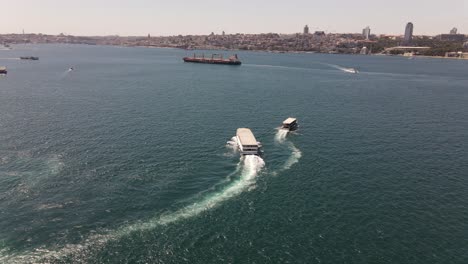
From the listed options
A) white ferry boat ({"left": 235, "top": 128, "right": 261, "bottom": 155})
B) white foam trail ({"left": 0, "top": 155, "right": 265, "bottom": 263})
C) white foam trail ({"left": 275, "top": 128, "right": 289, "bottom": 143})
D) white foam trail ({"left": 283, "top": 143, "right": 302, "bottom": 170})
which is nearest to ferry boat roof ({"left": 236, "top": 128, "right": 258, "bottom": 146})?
white ferry boat ({"left": 235, "top": 128, "right": 261, "bottom": 155})

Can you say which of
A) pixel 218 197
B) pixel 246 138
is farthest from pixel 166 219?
pixel 246 138

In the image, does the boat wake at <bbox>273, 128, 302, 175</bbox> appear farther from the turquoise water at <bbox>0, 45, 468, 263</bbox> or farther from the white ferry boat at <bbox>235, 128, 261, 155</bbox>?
the white ferry boat at <bbox>235, 128, 261, 155</bbox>

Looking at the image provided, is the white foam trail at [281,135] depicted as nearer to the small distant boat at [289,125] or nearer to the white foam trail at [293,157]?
the small distant boat at [289,125]

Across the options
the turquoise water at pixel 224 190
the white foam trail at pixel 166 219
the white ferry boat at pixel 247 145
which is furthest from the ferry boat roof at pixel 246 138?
the white foam trail at pixel 166 219

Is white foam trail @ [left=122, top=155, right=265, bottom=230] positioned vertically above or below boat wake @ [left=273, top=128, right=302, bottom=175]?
below

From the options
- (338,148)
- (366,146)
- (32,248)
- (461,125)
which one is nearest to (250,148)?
(338,148)

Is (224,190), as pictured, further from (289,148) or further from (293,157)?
(289,148)

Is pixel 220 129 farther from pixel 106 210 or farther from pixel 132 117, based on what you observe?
pixel 106 210

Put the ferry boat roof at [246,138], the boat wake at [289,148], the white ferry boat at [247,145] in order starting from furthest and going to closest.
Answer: the ferry boat roof at [246,138], the white ferry boat at [247,145], the boat wake at [289,148]
